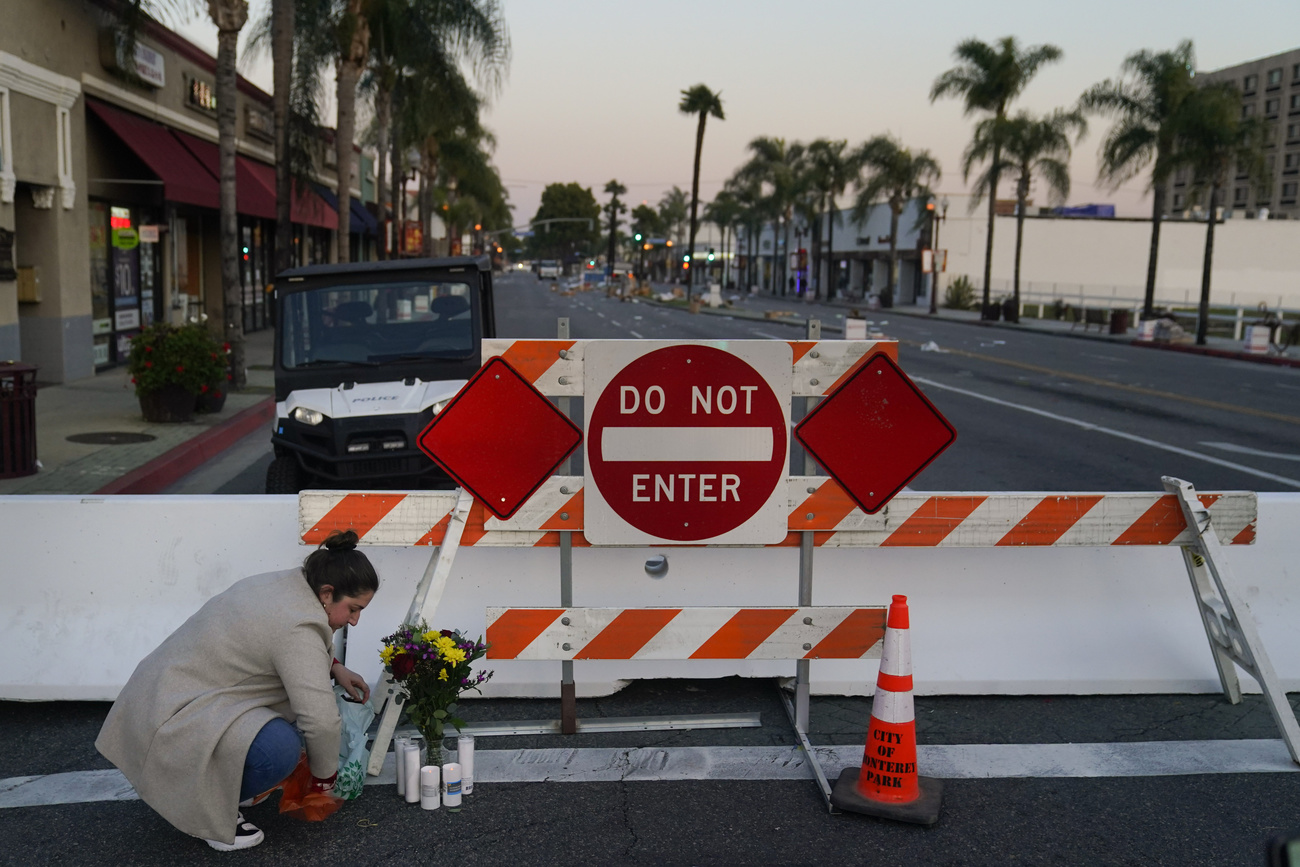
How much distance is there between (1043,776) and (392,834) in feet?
7.75

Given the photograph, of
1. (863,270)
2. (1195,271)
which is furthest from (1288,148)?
(863,270)

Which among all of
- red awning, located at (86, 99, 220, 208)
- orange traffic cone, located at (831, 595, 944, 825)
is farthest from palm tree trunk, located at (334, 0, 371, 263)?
orange traffic cone, located at (831, 595, 944, 825)

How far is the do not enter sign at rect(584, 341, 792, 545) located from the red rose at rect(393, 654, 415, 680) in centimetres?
90

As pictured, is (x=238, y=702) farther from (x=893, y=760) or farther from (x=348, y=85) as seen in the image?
(x=348, y=85)

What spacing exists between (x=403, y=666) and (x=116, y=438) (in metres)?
9.70

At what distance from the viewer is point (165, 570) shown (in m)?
5.26

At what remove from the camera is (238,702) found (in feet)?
12.4

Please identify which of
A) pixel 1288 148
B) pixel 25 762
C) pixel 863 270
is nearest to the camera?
pixel 25 762

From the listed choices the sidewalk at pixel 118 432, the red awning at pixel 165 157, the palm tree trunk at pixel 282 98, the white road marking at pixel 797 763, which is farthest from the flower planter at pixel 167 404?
the white road marking at pixel 797 763

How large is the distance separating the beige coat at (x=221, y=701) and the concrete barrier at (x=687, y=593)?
4.45ft

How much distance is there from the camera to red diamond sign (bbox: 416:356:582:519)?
452 cm

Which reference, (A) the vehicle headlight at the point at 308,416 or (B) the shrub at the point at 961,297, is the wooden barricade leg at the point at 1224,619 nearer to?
(A) the vehicle headlight at the point at 308,416

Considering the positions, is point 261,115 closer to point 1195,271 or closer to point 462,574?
point 462,574

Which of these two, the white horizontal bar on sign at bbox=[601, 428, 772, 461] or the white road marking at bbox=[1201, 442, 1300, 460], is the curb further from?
the white road marking at bbox=[1201, 442, 1300, 460]
